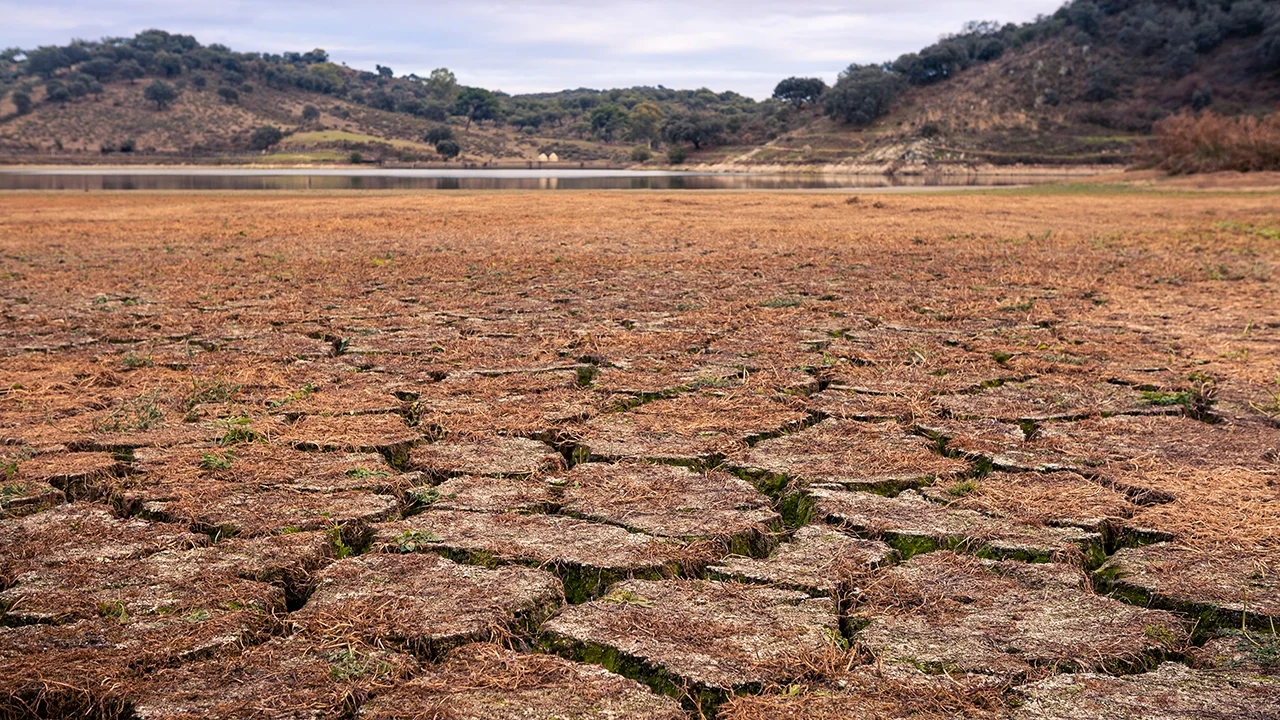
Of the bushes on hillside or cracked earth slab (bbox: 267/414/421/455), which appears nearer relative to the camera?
cracked earth slab (bbox: 267/414/421/455)

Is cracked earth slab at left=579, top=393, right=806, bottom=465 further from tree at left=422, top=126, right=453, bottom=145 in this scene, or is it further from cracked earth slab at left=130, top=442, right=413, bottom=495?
tree at left=422, top=126, right=453, bottom=145

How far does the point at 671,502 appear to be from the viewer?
3.66 m

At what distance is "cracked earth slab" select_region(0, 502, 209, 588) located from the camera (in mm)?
3098

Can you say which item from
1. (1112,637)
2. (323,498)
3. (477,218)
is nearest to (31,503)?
(323,498)

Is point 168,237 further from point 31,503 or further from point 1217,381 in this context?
point 1217,381

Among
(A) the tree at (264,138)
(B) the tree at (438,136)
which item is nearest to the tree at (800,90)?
(B) the tree at (438,136)

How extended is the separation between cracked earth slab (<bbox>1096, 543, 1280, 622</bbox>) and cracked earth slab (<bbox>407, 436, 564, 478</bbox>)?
6.79ft

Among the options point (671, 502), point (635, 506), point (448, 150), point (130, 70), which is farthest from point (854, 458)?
point (130, 70)

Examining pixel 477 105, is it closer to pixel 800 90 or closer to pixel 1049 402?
pixel 800 90

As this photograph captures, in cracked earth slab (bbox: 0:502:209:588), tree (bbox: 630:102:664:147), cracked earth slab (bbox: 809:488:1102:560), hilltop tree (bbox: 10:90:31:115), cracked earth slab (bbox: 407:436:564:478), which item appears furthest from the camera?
hilltop tree (bbox: 10:90:31:115)

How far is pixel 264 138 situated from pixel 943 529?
122582 millimetres

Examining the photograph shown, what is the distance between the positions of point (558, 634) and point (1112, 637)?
142cm

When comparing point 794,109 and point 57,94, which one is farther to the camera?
Result: point 57,94

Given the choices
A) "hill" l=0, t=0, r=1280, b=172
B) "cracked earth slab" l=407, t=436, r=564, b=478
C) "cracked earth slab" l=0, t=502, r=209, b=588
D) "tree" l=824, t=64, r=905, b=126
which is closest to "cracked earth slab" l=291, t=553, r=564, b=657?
"cracked earth slab" l=0, t=502, r=209, b=588
